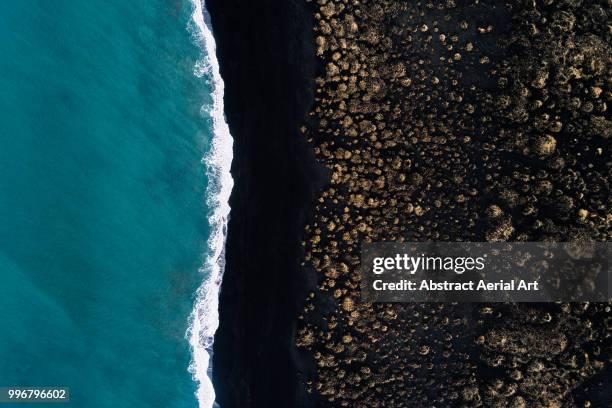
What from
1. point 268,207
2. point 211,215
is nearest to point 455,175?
point 268,207

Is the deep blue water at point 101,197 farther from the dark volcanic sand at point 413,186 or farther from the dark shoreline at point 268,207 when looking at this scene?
the dark volcanic sand at point 413,186

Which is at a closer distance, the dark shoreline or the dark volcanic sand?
the dark volcanic sand

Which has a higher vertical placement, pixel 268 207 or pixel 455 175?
pixel 455 175

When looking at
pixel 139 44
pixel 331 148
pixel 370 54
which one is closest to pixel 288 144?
pixel 331 148

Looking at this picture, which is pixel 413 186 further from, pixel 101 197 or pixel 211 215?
pixel 101 197

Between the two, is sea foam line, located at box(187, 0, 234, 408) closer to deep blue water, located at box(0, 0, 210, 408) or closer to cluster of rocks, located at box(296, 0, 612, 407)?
deep blue water, located at box(0, 0, 210, 408)

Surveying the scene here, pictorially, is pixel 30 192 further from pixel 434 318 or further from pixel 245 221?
pixel 434 318

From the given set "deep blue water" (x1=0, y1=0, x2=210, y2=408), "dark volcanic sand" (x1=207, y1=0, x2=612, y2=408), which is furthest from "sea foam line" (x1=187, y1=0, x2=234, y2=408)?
"dark volcanic sand" (x1=207, y1=0, x2=612, y2=408)
